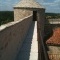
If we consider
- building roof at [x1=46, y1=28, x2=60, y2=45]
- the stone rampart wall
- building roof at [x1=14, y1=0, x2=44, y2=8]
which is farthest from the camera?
building roof at [x1=14, y1=0, x2=44, y2=8]

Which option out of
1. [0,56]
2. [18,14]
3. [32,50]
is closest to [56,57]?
[32,50]

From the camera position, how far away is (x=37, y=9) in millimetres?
22578

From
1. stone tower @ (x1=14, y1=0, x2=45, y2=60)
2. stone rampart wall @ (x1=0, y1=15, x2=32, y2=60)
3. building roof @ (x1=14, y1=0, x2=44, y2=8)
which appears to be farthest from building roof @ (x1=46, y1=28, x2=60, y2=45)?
stone rampart wall @ (x1=0, y1=15, x2=32, y2=60)

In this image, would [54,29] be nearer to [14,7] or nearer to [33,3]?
[33,3]

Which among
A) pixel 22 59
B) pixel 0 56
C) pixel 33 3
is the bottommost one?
pixel 22 59

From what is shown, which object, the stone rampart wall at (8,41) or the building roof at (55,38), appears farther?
the building roof at (55,38)

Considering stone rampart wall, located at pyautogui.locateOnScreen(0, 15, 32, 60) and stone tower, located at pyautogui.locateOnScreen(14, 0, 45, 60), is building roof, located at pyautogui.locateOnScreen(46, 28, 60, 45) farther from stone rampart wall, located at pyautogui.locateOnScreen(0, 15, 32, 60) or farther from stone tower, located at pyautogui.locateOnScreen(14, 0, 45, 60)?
stone rampart wall, located at pyautogui.locateOnScreen(0, 15, 32, 60)

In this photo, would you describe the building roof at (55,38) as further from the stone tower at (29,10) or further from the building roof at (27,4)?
the building roof at (27,4)

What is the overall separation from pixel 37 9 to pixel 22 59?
1719 cm

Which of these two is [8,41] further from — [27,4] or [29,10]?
[27,4]

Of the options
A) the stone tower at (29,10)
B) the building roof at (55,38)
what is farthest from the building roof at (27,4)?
the building roof at (55,38)

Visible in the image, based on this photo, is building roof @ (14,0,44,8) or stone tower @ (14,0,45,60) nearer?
stone tower @ (14,0,45,60)

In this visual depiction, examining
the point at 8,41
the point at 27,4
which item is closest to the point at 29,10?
the point at 27,4

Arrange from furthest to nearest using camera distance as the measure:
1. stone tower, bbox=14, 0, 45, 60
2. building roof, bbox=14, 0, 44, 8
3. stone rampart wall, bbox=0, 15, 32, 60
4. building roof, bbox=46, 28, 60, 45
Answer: building roof, bbox=14, 0, 44, 8 < stone tower, bbox=14, 0, 45, 60 < building roof, bbox=46, 28, 60, 45 < stone rampart wall, bbox=0, 15, 32, 60
